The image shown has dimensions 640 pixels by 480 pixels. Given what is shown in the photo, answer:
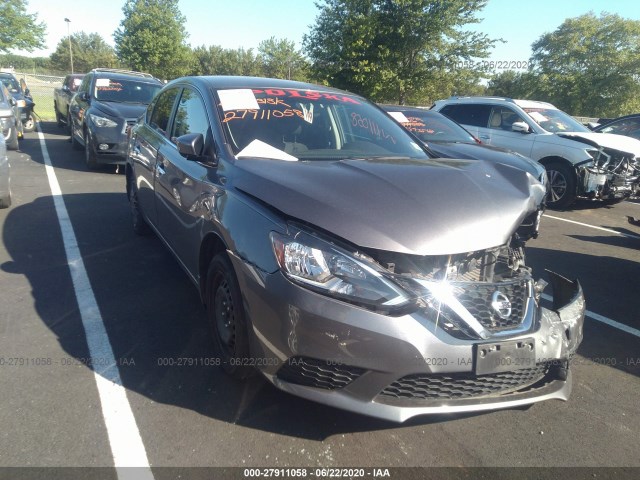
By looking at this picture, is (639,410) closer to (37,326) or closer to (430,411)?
(430,411)

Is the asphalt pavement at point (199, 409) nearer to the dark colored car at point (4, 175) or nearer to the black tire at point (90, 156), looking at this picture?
the dark colored car at point (4, 175)

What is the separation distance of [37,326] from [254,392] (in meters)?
1.81

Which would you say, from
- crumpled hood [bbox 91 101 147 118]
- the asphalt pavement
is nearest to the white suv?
the asphalt pavement

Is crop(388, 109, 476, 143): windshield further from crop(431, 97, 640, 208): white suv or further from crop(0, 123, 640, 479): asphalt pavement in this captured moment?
crop(0, 123, 640, 479): asphalt pavement

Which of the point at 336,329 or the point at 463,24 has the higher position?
the point at 463,24

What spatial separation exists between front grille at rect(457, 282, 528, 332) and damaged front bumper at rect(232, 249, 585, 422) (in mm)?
59

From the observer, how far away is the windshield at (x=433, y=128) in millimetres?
7758

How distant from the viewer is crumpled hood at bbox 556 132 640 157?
8500mm

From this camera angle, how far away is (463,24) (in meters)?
20.3

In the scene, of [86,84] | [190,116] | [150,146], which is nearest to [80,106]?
[86,84]

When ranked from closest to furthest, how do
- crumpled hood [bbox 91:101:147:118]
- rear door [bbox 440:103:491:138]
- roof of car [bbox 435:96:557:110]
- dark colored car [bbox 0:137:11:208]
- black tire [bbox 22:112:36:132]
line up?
dark colored car [bbox 0:137:11:208]
crumpled hood [bbox 91:101:147:118]
roof of car [bbox 435:96:557:110]
rear door [bbox 440:103:491:138]
black tire [bbox 22:112:36:132]

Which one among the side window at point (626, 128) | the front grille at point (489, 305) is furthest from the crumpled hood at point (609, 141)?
the front grille at point (489, 305)

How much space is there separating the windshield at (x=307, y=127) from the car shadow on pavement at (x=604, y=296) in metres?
1.92

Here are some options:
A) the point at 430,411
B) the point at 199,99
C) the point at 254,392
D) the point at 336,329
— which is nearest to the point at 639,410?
the point at 430,411
